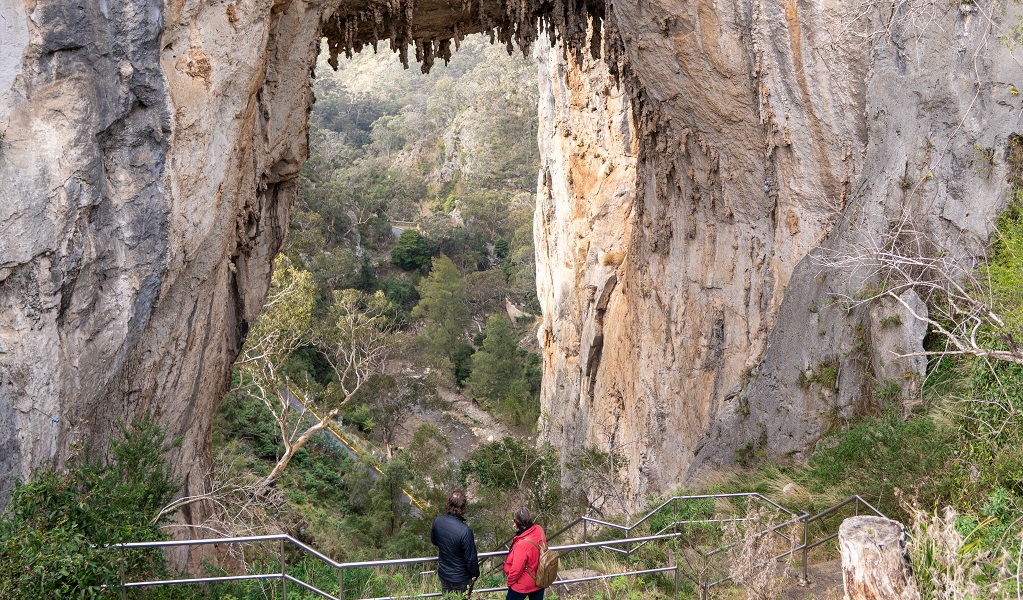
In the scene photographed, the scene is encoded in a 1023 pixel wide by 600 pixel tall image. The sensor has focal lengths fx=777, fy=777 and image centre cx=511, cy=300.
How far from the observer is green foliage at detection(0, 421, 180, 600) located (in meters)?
5.04

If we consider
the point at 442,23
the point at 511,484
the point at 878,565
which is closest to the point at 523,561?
the point at 878,565

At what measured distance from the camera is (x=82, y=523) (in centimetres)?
566

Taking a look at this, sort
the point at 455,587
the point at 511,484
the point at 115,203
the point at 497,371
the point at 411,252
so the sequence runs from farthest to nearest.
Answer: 1. the point at 411,252
2. the point at 497,371
3. the point at 511,484
4. the point at 115,203
5. the point at 455,587

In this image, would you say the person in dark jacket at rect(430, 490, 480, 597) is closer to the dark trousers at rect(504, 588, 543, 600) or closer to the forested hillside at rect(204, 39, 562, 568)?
the dark trousers at rect(504, 588, 543, 600)

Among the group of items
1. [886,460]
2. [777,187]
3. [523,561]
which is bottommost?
[886,460]

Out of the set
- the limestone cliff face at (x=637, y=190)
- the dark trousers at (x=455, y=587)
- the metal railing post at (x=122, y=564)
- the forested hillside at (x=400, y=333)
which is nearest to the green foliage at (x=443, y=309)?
the forested hillside at (x=400, y=333)

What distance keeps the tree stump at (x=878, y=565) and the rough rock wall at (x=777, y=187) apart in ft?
16.5

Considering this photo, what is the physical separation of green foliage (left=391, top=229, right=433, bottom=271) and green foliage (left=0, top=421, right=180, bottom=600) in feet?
123

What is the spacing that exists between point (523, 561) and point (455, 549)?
1.60 ft

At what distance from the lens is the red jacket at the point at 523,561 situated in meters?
5.15

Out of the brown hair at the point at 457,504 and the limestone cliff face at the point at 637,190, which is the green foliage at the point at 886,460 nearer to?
the limestone cliff face at the point at 637,190

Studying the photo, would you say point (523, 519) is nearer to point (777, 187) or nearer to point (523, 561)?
point (523, 561)

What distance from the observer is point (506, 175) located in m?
52.1

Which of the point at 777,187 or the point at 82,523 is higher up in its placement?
the point at 777,187
